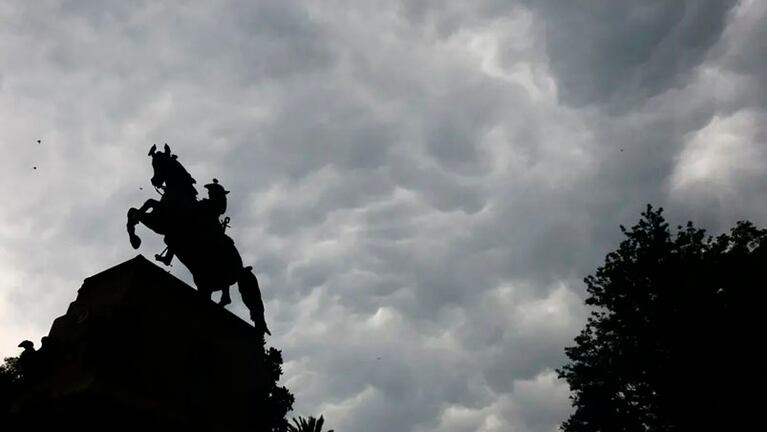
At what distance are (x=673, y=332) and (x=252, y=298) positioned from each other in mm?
20621

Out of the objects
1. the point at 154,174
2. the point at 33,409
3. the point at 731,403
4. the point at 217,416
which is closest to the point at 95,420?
the point at 33,409

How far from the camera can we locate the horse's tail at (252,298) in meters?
9.98

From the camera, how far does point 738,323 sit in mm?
22906

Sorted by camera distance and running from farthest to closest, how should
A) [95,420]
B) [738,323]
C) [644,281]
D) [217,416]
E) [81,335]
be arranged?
[644,281]
[738,323]
[217,416]
[81,335]
[95,420]

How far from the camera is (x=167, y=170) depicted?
369 inches

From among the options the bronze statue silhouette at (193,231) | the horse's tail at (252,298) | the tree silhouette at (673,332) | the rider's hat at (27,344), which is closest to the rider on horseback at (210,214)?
the bronze statue silhouette at (193,231)

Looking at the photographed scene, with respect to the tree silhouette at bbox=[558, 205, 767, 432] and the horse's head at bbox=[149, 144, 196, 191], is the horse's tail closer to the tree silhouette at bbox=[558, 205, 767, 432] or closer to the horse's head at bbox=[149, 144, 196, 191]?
the horse's head at bbox=[149, 144, 196, 191]

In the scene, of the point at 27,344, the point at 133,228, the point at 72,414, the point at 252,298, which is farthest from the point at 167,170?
the point at 72,414

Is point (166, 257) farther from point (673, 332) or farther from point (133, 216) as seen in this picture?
point (673, 332)

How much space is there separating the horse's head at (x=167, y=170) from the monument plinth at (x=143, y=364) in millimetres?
2124

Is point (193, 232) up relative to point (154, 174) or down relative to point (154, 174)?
down

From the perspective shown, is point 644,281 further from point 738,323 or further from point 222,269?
point 222,269

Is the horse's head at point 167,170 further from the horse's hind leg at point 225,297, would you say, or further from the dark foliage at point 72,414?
the dark foliage at point 72,414

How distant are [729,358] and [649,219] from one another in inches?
328
